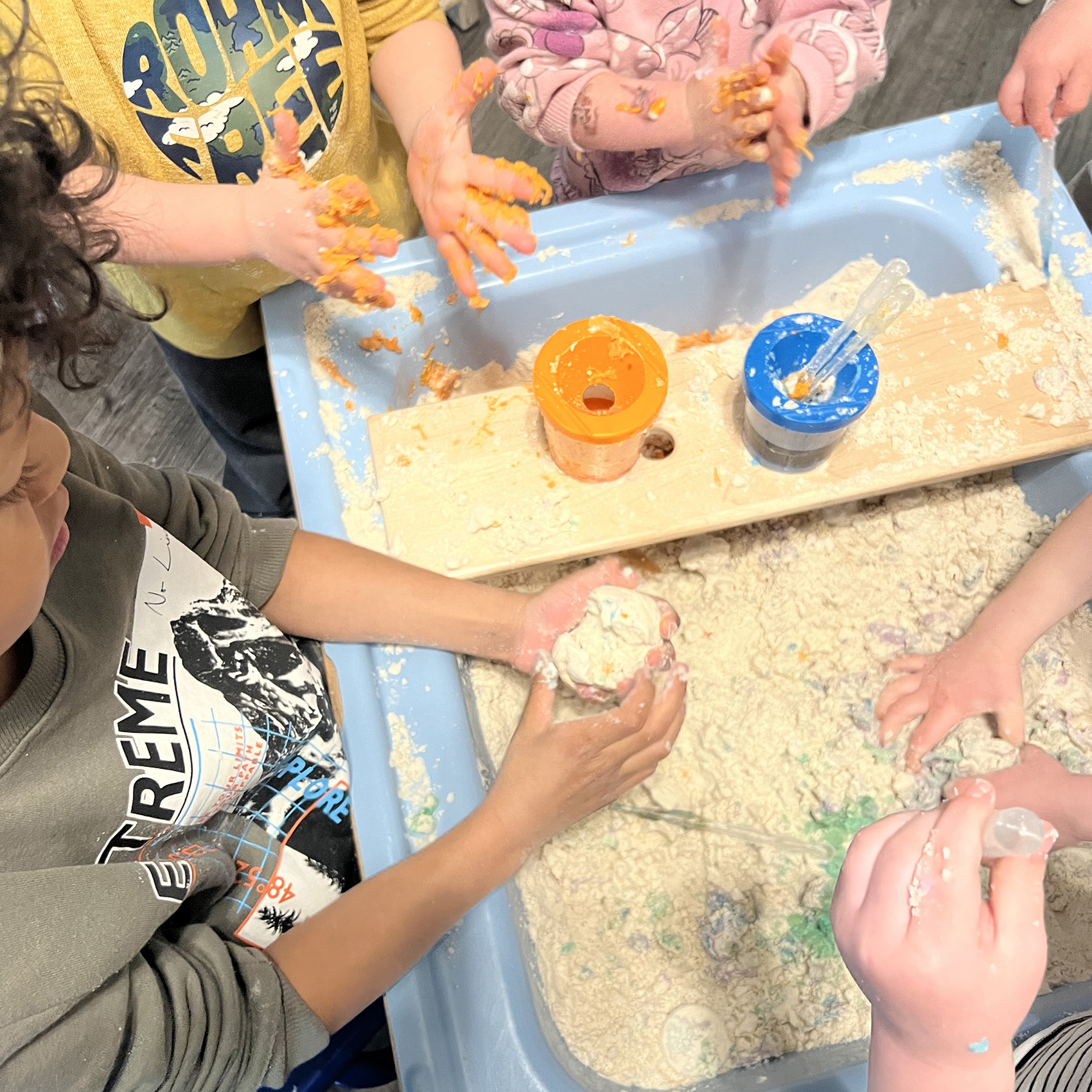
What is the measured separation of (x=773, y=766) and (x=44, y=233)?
81cm

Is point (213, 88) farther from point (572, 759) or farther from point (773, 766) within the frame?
point (773, 766)

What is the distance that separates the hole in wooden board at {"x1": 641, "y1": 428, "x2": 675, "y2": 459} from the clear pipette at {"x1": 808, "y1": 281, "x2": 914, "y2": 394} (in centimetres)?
17

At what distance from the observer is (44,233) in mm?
542

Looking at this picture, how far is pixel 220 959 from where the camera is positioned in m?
0.64

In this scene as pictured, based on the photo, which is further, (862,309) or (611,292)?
(611,292)

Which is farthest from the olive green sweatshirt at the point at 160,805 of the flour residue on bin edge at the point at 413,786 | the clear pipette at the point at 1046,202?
the clear pipette at the point at 1046,202

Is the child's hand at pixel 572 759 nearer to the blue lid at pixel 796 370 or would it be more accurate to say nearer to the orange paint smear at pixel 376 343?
the blue lid at pixel 796 370

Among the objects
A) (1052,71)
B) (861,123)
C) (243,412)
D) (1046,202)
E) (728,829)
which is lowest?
(728,829)

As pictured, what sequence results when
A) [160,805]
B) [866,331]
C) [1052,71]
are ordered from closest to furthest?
[160,805] → [866,331] → [1052,71]

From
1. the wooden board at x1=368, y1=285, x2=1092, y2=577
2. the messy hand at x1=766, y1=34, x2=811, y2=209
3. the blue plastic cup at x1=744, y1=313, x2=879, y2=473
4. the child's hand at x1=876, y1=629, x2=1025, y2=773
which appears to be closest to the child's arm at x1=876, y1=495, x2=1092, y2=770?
the child's hand at x1=876, y1=629, x2=1025, y2=773

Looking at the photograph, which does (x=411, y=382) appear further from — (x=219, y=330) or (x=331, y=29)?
(x=331, y=29)

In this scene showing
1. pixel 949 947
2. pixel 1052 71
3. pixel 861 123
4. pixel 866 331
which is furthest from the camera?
pixel 861 123

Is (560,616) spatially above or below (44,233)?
below

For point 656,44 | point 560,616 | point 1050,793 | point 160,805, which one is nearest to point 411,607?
point 560,616
